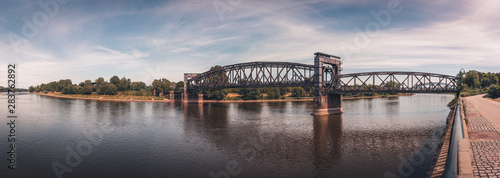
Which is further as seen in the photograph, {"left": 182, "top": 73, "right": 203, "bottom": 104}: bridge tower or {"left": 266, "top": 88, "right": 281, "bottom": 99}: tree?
{"left": 266, "top": 88, "right": 281, "bottom": 99}: tree

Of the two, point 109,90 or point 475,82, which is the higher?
point 475,82

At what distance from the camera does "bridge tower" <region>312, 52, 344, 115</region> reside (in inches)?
2699

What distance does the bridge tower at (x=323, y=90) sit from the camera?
68.6m

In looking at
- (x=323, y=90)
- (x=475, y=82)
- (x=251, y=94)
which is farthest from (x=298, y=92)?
(x=475, y=82)

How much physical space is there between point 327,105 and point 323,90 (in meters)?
4.87

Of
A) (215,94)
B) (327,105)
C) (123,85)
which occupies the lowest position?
(327,105)

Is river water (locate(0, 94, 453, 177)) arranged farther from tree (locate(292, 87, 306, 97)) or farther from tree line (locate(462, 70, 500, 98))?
tree (locate(292, 87, 306, 97))

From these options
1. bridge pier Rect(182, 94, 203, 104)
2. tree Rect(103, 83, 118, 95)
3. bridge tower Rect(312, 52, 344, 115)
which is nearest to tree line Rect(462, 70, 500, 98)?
bridge tower Rect(312, 52, 344, 115)

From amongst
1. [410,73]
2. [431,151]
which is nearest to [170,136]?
[431,151]

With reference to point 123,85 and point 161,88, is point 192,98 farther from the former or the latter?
point 123,85

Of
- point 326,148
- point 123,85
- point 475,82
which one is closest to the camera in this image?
point 326,148

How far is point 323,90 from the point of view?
72125 millimetres

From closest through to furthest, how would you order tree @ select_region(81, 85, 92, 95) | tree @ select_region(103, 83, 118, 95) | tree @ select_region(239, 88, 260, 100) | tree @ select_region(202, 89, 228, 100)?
tree @ select_region(202, 89, 228, 100) < tree @ select_region(239, 88, 260, 100) < tree @ select_region(103, 83, 118, 95) < tree @ select_region(81, 85, 92, 95)

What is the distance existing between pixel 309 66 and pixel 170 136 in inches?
2154
